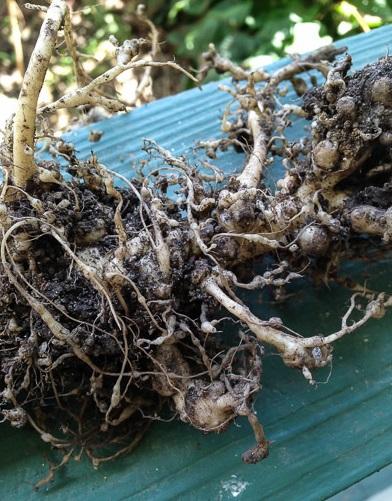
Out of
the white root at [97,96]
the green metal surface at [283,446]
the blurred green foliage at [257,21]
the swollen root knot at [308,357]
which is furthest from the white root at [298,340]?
the blurred green foliage at [257,21]

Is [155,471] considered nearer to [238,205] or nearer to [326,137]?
[238,205]

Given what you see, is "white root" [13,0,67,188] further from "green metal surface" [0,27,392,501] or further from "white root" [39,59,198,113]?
"green metal surface" [0,27,392,501]

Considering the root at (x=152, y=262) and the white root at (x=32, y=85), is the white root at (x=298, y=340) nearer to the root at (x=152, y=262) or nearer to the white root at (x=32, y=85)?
the root at (x=152, y=262)

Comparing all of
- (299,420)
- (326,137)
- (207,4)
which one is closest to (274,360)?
(299,420)

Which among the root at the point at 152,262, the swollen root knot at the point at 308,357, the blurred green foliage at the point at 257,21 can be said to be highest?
the blurred green foliage at the point at 257,21

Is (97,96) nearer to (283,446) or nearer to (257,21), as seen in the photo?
(283,446)

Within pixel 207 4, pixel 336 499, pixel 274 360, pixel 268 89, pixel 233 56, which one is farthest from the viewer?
pixel 207 4

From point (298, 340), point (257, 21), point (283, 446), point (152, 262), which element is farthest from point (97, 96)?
point (257, 21)
